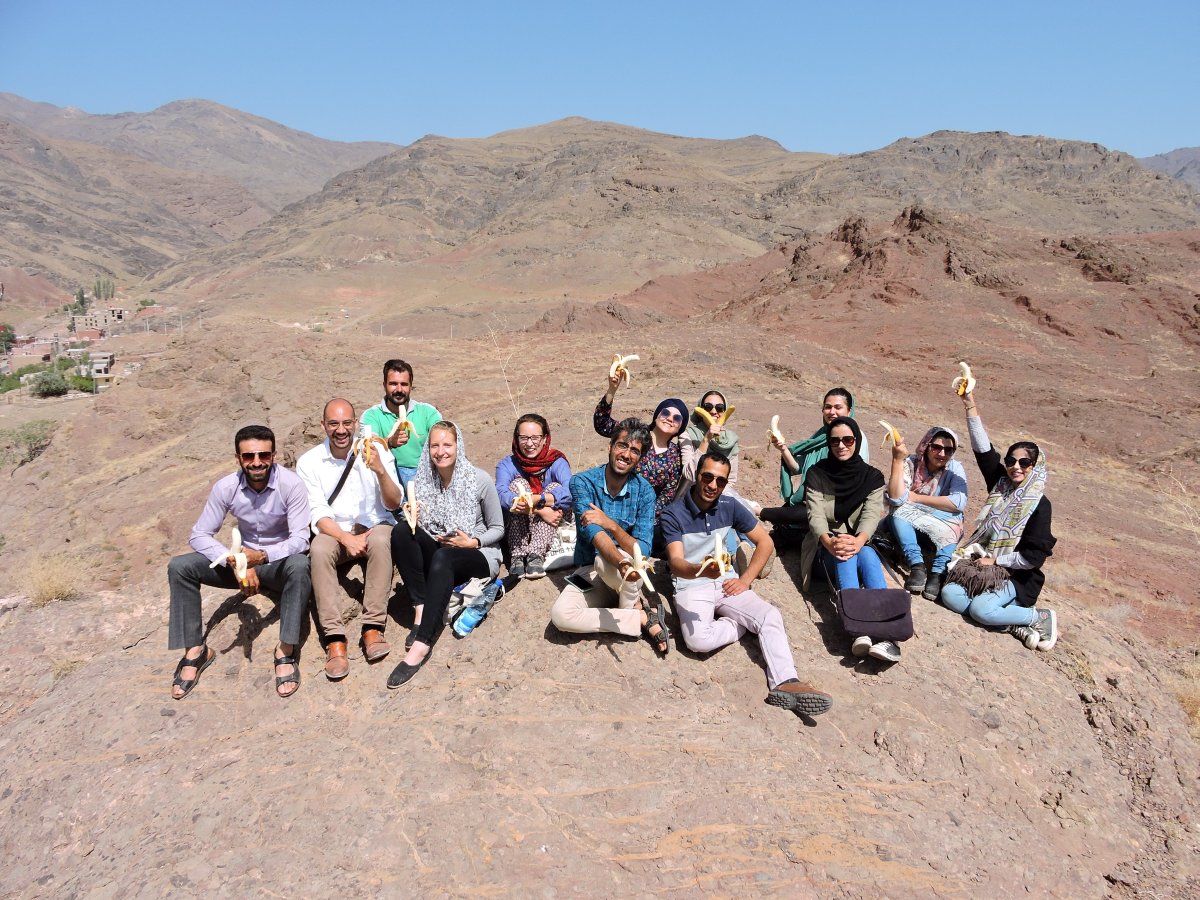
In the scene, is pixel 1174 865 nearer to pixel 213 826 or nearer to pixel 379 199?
pixel 213 826

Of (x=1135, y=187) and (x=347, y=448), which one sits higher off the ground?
(x=1135, y=187)

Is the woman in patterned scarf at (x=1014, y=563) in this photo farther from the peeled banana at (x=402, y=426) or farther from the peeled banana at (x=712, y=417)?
the peeled banana at (x=402, y=426)

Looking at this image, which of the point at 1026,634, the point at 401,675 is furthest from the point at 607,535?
the point at 1026,634

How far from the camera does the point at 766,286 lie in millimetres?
25766

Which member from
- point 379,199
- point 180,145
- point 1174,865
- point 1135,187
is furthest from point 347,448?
point 180,145

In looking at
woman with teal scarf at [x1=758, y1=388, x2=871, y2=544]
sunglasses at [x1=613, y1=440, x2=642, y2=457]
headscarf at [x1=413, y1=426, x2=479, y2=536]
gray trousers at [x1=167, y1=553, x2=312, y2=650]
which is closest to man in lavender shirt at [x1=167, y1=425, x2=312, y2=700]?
gray trousers at [x1=167, y1=553, x2=312, y2=650]

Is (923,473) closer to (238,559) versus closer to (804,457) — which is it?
(804,457)

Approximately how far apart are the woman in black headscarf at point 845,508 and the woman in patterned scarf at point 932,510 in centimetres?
37

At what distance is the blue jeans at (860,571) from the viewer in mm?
4488

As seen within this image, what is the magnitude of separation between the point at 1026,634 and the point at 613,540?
2.81 meters

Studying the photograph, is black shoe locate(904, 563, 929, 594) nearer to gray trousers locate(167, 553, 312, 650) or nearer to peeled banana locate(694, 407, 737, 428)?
peeled banana locate(694, 407, 737, 428)

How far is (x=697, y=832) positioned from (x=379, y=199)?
208 ft

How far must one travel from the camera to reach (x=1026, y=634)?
4.72 meters

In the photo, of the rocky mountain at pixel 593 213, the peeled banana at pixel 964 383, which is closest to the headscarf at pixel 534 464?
the peeled banana at pixel 964 383
